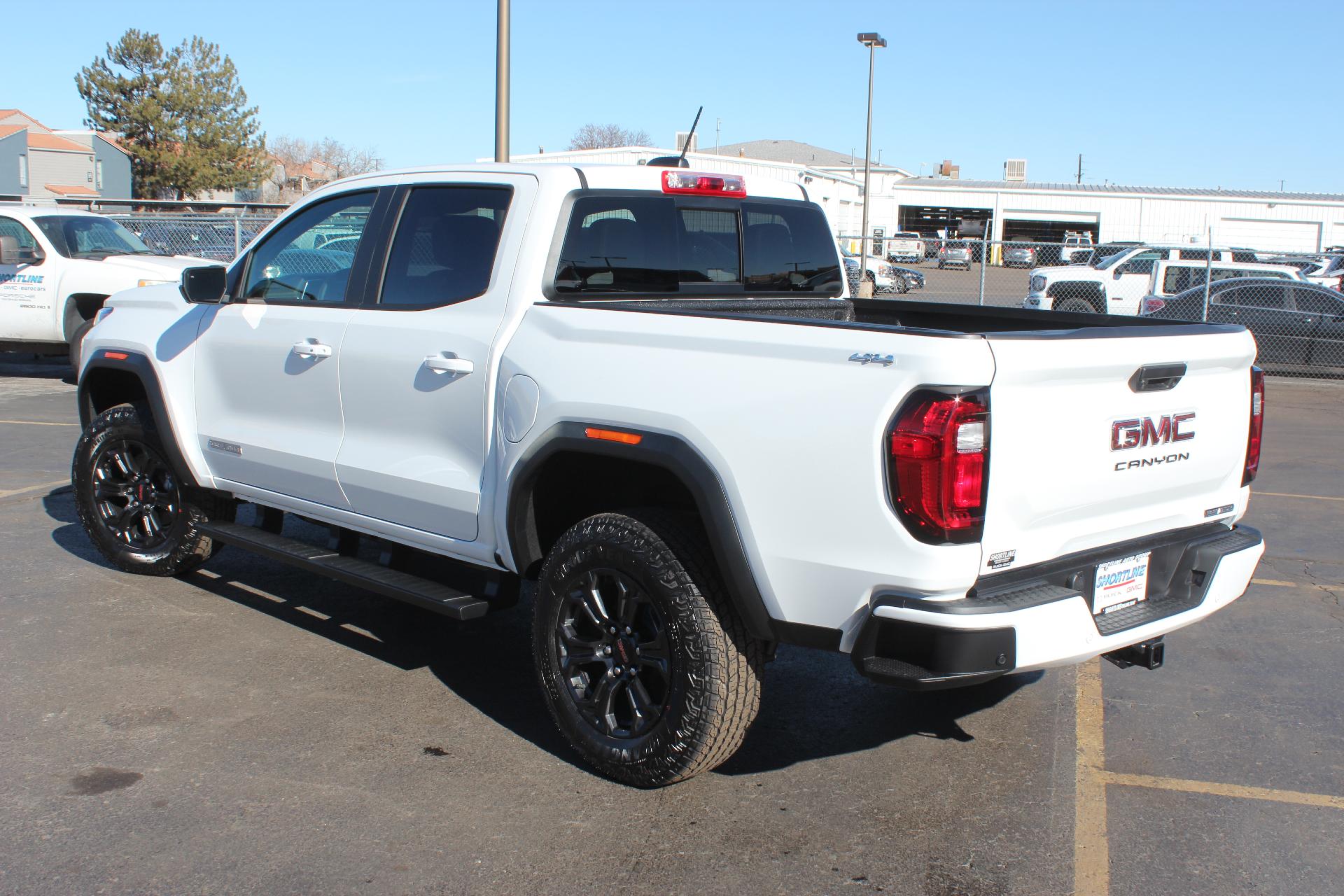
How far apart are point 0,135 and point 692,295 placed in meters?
62.4

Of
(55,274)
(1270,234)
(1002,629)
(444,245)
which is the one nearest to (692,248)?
(444,245)

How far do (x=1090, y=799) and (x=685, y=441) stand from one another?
1760 mm

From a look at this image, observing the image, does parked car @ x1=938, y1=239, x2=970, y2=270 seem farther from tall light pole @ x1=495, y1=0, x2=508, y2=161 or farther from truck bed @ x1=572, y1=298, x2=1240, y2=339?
truck bed @ x1=572, y1=298, x2=1240, y2=339

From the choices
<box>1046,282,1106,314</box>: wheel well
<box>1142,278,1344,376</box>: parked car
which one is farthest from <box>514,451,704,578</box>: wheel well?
<box>1046,282,1106,314</box>: wheel well

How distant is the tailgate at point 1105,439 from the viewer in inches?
129

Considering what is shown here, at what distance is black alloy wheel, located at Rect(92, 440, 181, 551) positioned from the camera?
6.00 metres

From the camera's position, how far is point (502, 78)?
36.8 feet

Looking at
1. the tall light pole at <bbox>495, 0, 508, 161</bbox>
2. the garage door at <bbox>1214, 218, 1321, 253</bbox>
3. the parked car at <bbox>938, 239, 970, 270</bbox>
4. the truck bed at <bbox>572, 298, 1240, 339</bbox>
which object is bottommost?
the truck bed at <bbox>572, 298, 1240, 339</bbox>

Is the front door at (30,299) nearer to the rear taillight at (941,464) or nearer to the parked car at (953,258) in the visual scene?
the rear taillight at (941,464)

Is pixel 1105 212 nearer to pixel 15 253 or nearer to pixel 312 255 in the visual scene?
pixel 15 253

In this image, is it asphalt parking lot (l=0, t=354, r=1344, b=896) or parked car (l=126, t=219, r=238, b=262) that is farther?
parked car (l=126, t=219, r=238, b=262)

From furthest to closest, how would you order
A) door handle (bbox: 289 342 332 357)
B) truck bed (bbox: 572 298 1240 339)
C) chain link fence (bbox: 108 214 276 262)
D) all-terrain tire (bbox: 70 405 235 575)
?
chain link fence (bbox: 108 214 276 262) → all-terrain tire (bbox: 70 405 235 575) → door handle (bbox: 289 342 332 357) → truck bed (bbox: 572 298 1240 339)

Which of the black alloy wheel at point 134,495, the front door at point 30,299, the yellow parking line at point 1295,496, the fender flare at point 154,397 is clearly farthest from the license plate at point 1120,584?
the front door at point 30,299

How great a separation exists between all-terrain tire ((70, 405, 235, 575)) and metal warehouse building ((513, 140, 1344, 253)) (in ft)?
156
